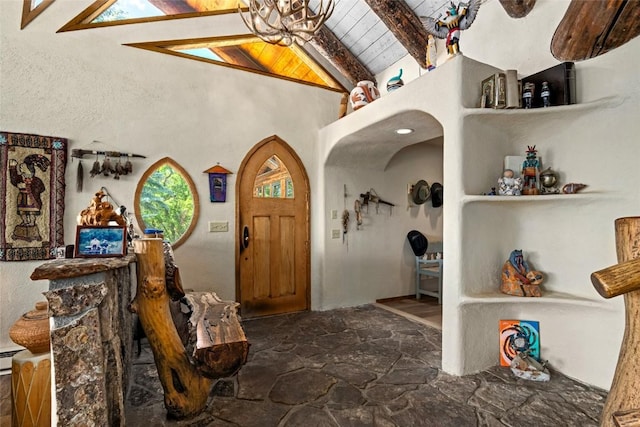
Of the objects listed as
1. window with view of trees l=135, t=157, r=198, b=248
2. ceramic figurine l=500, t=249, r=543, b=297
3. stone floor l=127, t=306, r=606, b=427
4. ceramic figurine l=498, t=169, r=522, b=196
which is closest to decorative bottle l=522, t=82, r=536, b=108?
ceramic figurine l=498, t=169, r=522, b=196

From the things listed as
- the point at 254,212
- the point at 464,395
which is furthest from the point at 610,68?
the point at 254,212

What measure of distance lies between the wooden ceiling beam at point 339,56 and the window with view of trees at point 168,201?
7.90ft

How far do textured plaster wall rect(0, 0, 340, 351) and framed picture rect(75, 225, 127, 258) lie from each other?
173cm

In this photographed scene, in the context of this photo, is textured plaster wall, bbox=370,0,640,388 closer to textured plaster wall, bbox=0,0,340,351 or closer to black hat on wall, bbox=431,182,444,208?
textured plaster wall, bbox=0,0,340,351

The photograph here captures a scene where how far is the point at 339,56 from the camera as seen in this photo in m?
4.11

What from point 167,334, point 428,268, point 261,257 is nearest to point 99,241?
point 167,334

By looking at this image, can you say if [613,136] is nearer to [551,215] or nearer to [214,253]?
[551,215]

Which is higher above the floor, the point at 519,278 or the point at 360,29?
the point at 360,29

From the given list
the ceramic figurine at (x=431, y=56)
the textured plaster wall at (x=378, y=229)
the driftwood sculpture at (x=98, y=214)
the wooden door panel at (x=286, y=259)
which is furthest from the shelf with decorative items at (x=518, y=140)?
the driftwood sculpture at (x=98, y=214)

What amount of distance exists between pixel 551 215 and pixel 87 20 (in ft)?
14.3

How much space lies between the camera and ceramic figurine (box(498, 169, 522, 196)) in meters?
2.30

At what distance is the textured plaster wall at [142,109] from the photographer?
2639 mm

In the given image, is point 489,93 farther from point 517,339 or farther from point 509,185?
point 517,339

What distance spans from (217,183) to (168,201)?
522mm
